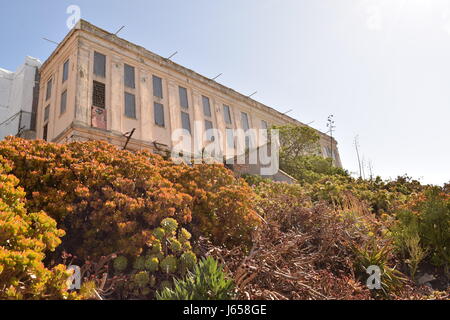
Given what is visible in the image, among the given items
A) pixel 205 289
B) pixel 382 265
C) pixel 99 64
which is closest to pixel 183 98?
pixel 99 64

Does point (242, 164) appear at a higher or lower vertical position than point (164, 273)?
higher

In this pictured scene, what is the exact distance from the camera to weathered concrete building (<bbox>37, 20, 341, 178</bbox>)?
19.7m

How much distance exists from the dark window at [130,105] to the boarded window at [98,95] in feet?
5.30

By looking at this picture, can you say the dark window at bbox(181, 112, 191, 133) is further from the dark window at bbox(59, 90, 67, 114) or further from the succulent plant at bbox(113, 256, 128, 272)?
the succulent plant at bbox(113, 256, 128, 272)

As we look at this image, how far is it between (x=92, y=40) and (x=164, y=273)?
71.6 ft

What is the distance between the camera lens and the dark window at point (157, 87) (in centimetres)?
2423

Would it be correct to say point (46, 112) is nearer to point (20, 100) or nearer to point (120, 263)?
point (20, 100)

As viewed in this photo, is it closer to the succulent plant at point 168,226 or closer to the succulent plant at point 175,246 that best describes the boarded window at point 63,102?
the succulent plant at point 168,226

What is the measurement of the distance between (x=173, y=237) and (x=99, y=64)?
20785 mm
